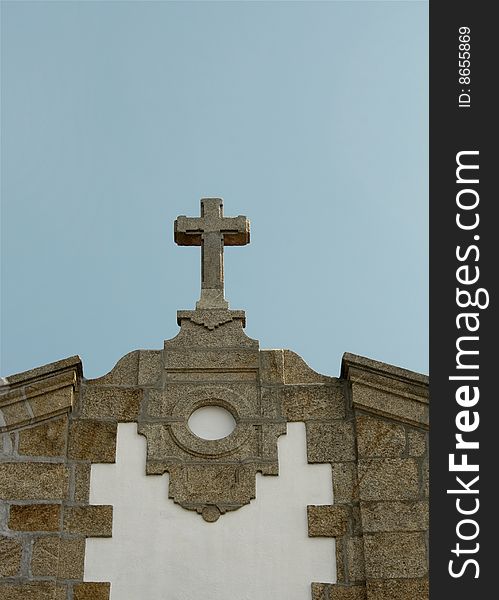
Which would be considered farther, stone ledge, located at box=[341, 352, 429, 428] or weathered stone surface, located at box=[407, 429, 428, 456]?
stone ledge, located at box=[341, 352, 429, 428]

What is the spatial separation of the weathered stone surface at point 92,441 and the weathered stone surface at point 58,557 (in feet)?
1.97

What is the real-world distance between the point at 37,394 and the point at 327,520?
7.21 ft

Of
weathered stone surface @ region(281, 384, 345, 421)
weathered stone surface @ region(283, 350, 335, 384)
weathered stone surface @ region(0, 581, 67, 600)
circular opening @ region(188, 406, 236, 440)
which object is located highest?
weathered stone surface @ region(283, 350, 335, 384)

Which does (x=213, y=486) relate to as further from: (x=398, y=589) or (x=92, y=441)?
(x=398, y=589)

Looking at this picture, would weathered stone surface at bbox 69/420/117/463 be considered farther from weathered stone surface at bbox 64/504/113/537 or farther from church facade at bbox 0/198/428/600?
weathered stone surface at bbox 64/504/113/537

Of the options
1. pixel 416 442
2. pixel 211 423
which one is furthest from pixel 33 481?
pixel 416 442

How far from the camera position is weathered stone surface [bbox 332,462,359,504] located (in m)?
8.15

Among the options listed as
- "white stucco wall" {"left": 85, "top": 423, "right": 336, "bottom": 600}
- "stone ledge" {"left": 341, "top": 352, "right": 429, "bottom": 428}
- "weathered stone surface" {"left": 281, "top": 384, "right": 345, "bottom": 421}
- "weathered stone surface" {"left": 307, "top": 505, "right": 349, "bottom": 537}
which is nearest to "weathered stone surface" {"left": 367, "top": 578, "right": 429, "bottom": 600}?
"white stucco wall" {"left": 85, "top": 423, "right": 336, "bottom": 600}

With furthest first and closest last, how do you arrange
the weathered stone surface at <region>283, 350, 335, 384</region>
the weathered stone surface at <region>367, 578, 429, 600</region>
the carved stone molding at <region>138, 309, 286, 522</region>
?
1. the weathered stone surface at <region>283, 350, 335, 384</region>
2. the carved stone molding at <region>138, 309, 286, 522</region>
3. the weathered stone surface at <region>367, 578, 429, 600</region>

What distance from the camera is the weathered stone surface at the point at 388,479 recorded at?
26.6 feet

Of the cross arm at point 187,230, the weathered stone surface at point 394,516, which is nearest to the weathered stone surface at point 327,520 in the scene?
→ the weathered stone surface at point 394,516

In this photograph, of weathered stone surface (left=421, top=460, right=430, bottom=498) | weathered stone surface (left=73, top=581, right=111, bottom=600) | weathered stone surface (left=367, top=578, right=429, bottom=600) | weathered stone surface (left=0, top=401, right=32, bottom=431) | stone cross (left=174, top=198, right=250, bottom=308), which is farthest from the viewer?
stone cross (left=174, top=198, right=250, bottom=308)

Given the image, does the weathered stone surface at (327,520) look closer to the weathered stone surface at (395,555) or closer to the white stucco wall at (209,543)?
the white stucco wall at (209,543)

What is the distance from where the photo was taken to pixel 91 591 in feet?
25.8
